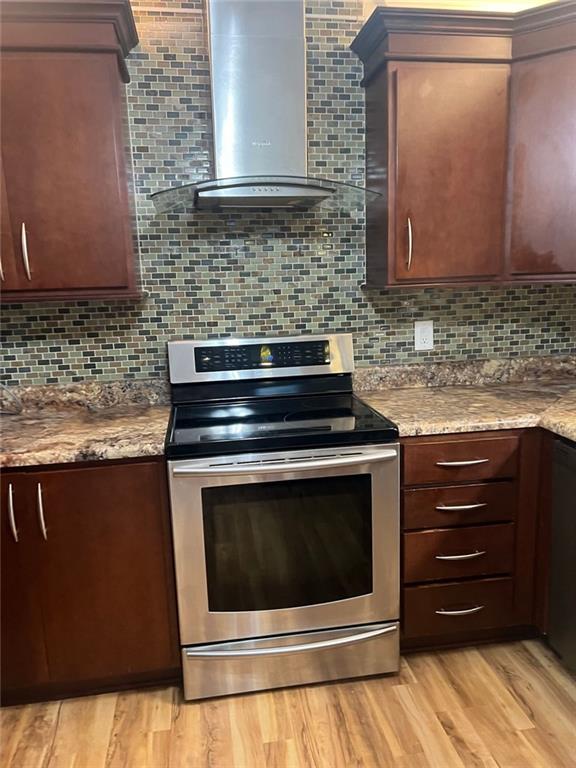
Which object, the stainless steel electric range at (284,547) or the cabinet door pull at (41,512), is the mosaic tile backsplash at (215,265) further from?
the cabinet door pull at (41,512)

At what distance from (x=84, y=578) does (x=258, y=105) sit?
163cm

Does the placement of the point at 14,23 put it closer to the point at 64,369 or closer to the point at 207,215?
the point at 207,215

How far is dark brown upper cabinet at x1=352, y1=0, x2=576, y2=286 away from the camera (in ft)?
6.13

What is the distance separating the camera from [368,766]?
5.01 feet

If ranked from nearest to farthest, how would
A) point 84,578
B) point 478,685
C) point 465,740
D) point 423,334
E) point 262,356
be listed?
point 465,740, point 84,578, point 478,685, point 262,356, point 423,334

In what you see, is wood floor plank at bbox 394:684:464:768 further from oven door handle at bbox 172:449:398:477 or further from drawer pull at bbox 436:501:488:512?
oven door handle at bbox 172:449:398:477

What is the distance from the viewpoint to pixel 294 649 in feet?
5.91

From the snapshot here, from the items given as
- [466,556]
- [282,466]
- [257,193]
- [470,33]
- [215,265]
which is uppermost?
[470,33]

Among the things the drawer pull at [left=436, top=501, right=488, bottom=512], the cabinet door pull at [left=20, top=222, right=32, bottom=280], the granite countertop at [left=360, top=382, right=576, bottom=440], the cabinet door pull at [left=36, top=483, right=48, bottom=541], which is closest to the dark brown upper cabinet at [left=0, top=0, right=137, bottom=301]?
the cabinet door pull at [left=20, top=222, right=32, bottom=280]

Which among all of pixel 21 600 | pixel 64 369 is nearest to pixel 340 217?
pixel 64 369

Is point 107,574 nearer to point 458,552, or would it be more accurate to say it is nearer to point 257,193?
point 458,552

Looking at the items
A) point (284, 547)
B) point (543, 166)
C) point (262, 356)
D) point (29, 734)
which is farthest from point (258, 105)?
point (29, 734)

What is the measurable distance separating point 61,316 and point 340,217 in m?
1.14

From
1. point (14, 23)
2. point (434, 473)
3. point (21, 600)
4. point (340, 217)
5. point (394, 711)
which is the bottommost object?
point (394, 711)
